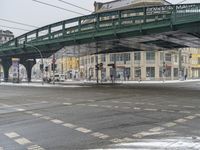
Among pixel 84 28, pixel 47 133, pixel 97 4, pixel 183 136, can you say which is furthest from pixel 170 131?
pixel 97 4

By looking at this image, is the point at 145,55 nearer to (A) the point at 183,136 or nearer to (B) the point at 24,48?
(B) the point at 24,48

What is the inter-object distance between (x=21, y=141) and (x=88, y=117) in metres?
4.74

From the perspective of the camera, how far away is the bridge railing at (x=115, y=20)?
3266 cm

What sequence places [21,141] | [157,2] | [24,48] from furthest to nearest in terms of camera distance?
[157,2] → [24,48] → [21,141]

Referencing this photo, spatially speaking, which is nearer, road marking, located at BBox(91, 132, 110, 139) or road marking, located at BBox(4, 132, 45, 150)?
road marking, located at BBox(4, 132, 45, 150)

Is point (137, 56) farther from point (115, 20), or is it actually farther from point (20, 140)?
point (20, 140)

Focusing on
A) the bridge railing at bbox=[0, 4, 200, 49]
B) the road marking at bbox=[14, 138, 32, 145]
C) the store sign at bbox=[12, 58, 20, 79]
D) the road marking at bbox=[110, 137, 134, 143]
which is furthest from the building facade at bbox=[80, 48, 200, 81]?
the road marking at bbox=[110, 137, 134, 143]

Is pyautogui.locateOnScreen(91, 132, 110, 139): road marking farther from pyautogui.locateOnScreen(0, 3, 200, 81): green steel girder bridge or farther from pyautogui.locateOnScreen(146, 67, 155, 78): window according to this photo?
pyautogui.locateOnScreen(146, 67, 155, 78): window

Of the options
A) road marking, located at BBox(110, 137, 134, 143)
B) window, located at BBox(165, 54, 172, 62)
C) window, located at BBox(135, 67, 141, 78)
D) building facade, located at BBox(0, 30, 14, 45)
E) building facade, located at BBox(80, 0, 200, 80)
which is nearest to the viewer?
road marking, located at BBox(110, 137, 134, 143)

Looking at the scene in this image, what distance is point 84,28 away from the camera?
43.8 metres

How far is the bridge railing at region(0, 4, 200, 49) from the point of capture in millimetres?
32656

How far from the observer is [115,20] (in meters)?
40.1

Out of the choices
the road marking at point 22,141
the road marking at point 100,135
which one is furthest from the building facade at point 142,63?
the road marking at point 22,141

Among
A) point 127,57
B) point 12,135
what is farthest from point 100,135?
point 127,57
